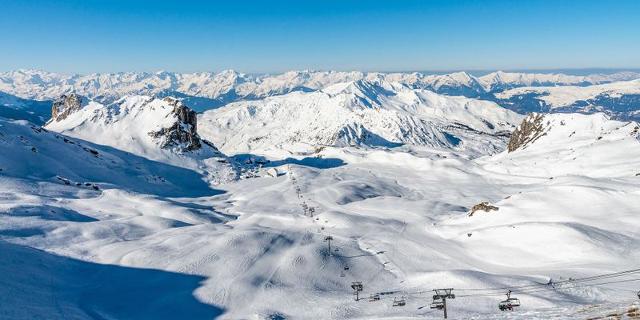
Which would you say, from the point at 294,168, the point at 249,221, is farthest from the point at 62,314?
the point at 294,168

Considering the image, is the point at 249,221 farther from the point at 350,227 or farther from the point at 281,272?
the point at 281,272

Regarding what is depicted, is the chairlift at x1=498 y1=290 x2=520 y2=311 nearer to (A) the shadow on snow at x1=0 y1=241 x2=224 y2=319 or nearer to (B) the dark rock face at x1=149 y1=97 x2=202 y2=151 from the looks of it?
(A) the shadow on snow at x1=0 y1=241 x2=224 y2=319

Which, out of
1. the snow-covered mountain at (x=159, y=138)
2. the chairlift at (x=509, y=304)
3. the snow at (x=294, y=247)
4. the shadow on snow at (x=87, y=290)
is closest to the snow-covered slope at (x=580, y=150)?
the snow at (x=294, y=247)

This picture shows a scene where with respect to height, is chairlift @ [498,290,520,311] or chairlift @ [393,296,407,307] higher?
chairlift @ [498,290,520,311]

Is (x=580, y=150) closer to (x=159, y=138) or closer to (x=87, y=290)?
(x=87, y=290)

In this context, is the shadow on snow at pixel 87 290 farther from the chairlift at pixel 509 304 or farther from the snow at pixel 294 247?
the chairlift at pixel 509 304

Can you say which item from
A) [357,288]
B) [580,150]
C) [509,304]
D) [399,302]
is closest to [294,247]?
[357,288]

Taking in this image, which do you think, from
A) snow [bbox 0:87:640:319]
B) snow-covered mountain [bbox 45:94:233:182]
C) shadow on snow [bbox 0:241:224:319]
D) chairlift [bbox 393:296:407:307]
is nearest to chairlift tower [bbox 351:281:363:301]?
snow [bbox 0:87:640:319]

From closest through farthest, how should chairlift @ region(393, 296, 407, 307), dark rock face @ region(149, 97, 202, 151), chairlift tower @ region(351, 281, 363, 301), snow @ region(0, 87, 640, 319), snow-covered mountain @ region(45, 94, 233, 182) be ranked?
chairlift @ region(393, 296, 407, 307)
snow @ region(0, 87, 640, 319)
chairlift tower @ region(351, 281, 363, 301)
snow-covered mountain @ region(45, 94, 233, 182)
dark rock face @ region(149, 97, 202, 151)

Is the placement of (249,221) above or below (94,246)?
below

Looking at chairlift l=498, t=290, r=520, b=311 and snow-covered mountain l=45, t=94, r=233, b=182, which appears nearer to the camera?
chairlift l=498, t=290, r=520, b=311

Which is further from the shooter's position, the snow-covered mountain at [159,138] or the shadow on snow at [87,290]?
the snow-covered mountain at [159,138]
